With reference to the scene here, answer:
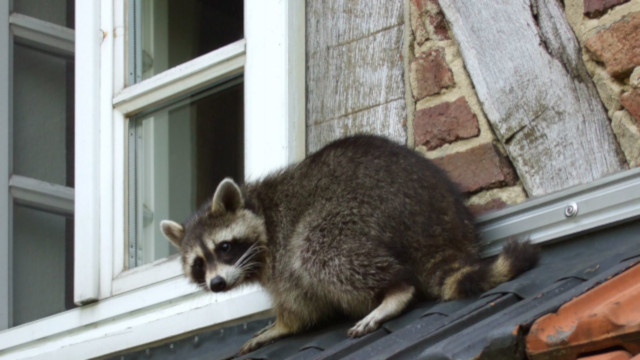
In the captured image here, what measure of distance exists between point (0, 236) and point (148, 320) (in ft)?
3.87

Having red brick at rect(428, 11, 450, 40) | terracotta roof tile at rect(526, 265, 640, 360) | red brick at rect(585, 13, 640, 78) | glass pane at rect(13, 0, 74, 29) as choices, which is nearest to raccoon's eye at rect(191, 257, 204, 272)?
red brick at rect(428, 11, 450, 40)

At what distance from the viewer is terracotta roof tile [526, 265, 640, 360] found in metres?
2.68

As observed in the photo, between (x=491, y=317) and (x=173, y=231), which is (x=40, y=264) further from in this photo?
(x=491, y=317)

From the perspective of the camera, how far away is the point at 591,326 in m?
2.73

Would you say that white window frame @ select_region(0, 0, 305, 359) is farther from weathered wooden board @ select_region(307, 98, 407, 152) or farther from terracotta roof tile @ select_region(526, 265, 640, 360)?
terracotta roof tile @ select_region(526, 265, 640, 360)

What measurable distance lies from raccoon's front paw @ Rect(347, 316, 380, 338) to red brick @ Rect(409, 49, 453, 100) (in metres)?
0.90

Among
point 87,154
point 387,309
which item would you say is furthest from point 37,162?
point 387,309

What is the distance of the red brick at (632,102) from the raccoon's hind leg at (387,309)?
77 cm

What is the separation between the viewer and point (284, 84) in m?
4.53

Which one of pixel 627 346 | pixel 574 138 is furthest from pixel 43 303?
pixel 627 346

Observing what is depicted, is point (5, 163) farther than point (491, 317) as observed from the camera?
Yes

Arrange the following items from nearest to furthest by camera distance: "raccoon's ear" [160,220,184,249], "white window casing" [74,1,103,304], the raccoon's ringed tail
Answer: the raccoon's ringed tail
"raccoon's ear" [160,220,184,249]
"white window casing" [74,1,103,304]

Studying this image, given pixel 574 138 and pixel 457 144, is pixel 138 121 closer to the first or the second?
pixel 457 144

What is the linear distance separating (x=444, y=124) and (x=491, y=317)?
1132mm
